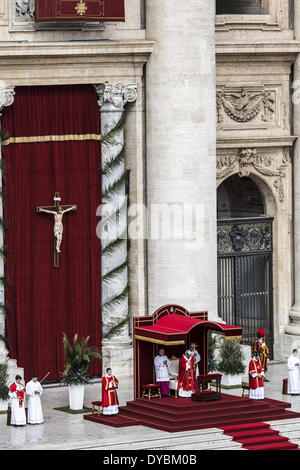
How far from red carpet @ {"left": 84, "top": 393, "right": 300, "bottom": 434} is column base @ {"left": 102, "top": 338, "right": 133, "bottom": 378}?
4.44 metres

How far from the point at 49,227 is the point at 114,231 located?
178 centimetres

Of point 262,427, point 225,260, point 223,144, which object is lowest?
point 262,427

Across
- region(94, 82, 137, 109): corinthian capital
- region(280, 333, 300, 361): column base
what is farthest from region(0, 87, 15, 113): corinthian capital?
region(280, 333, 300, 361): column base

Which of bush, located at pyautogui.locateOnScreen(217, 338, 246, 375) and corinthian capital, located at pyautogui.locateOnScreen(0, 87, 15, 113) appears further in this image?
bush, located at pyautogui.locateOnScreen(217, 338, 246, 375)

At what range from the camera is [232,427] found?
42.8 meters

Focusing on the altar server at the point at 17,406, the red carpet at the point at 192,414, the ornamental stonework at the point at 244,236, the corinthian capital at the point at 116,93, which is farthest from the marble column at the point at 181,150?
the altar server at the point at 17,406

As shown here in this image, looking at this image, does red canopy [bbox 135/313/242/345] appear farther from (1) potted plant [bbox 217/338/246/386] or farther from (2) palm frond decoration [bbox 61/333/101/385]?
(1) potted plant [bbox 217/338/246/386]

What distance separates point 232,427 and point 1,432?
5.25 meters

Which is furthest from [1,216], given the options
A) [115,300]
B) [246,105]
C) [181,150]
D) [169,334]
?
[246,105]

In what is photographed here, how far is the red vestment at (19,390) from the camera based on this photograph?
43.4m

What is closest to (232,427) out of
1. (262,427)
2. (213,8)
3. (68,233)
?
(262,427)

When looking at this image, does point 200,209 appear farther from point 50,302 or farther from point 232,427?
point 232,427

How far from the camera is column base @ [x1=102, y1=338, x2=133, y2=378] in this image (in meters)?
48.8

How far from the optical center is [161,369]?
4488cm
